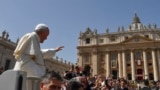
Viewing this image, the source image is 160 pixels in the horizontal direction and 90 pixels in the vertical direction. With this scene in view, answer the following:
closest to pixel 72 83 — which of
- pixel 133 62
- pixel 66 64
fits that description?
pixel 133 62

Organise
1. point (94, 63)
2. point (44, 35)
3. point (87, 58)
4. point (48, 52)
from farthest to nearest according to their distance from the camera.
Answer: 1. point (87, 58)
2. point (94, 63)
3. point (48, 52)
4. point (44, 35)

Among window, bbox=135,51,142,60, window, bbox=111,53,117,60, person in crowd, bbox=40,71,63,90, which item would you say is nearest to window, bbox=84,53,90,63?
window, bbox=111,53,117,60

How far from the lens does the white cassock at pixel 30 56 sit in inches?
136

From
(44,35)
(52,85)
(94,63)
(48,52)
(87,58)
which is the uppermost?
(87,58)

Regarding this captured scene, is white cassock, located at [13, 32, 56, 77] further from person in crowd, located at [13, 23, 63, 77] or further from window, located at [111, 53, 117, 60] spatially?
window, located at [111, 53, 117, 60]

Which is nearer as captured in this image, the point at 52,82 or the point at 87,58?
the point at 52,82

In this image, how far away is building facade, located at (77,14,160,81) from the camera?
4672 centimetres

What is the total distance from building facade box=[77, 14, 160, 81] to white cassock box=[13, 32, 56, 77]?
1736 inches

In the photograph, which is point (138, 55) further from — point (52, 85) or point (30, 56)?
point (52, 85)

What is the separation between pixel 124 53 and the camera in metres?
48.8

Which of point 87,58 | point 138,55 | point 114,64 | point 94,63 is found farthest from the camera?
point 87,58

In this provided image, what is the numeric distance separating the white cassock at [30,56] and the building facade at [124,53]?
4410 centimetres

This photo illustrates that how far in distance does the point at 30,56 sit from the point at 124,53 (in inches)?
1834

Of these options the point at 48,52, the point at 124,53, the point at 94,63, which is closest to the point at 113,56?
the point at 124,53
